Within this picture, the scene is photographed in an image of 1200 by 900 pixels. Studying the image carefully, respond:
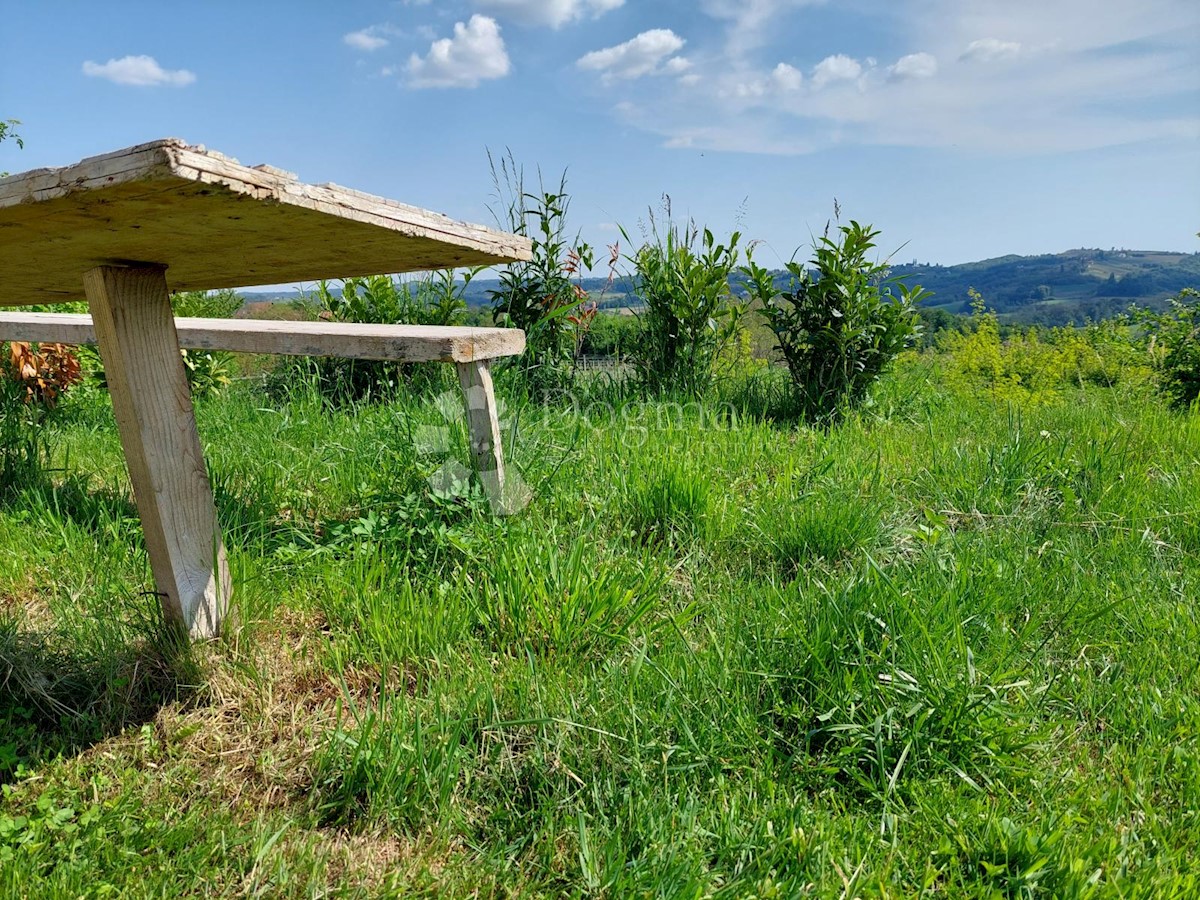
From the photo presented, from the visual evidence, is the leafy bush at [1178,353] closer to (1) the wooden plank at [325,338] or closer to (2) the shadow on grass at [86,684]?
(1) the wooden plank at [325,338]

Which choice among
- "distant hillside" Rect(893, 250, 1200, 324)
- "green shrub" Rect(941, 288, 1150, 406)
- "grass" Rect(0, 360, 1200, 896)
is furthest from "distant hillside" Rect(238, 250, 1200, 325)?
"grass" Rect(0, 360, 1200, 896)

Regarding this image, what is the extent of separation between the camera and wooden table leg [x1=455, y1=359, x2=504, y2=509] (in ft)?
9.94

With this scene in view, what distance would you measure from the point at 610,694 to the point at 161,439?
1.35m

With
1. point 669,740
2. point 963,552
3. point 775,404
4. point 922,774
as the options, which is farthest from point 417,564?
point 775,404

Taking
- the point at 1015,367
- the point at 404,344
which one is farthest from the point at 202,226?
the point at 1015,367

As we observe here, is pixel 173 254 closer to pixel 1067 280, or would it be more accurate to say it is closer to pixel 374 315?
pixel 374 315

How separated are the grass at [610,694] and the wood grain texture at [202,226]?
92 centimetres

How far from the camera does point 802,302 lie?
5.32 m

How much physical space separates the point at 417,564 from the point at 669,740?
3.81 ft

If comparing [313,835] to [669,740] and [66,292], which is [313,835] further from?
[66,292]

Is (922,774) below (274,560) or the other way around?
below

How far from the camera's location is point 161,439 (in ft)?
6.86

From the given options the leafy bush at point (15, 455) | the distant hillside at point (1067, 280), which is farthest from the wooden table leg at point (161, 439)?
the distant hillside at point (1067, 280)

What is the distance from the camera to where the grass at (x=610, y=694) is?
1.64 m
